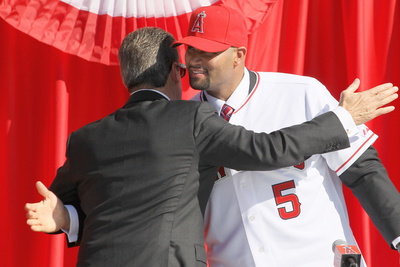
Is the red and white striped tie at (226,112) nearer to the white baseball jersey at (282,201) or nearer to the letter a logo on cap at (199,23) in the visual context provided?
the white baseball jersey at (282,201)

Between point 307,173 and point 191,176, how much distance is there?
0.31m

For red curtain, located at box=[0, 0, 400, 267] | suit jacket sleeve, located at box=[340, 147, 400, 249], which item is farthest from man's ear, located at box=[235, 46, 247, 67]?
red curtain, located at box=[0, 0, 400, 267]

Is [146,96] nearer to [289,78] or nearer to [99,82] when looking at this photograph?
→ [289,78]

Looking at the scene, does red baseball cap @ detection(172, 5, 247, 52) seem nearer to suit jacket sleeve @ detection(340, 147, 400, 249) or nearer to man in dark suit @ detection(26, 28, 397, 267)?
man in dark suit @ detection(26, 28, 397, 267)

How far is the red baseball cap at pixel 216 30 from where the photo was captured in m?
1.57

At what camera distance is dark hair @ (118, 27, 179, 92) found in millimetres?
1486

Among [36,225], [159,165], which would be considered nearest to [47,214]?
[36,225]

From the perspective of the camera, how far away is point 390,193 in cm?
153

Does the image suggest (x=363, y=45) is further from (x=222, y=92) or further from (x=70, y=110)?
(x=70, y=110)

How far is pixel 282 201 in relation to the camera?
1.56 metres

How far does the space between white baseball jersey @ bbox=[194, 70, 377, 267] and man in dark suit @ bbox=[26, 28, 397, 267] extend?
123mm

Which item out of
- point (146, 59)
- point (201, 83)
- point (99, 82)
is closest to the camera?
point (146, 59)

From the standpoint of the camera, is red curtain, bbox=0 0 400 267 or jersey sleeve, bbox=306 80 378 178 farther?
red curtain, bbox=0 0 400 267

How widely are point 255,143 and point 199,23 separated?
14.5 inches
